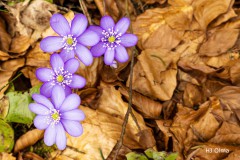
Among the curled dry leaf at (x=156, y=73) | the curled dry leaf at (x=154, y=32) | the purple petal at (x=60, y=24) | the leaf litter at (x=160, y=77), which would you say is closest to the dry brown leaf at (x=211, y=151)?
the leaf litter at (x=160, y=77)

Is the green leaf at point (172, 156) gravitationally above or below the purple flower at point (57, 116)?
below

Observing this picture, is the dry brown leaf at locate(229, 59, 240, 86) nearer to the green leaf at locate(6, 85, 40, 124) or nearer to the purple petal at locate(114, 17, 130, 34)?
the purple petal at locate(114, 17, 130, 34)

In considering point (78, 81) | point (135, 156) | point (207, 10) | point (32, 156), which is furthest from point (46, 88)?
point (207, 10)

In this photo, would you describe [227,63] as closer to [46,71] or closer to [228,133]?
[228,133]

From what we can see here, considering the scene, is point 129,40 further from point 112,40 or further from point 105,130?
A: point 105,130

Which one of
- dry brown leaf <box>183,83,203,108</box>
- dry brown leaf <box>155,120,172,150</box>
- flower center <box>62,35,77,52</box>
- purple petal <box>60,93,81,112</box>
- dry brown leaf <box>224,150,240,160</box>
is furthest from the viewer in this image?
dry brown leaf <box>183,83,203,108</box>

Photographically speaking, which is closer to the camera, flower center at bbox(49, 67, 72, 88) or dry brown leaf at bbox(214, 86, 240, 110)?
flower center at bbox(49, 67, 72, 88)

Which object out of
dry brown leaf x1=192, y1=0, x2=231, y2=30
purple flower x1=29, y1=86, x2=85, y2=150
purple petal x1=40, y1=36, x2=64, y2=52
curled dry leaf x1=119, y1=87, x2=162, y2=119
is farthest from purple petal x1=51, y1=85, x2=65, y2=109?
dry brown leaf x1=192, y1=0, x2=231, y2=30

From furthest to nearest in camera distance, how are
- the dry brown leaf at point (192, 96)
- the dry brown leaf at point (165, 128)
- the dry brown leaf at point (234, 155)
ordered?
1. the dry brown leaf at point (192, 96)
2. the dry brown leaf at point (165, 128)
3. the dry brown leaf at point (234, 155)

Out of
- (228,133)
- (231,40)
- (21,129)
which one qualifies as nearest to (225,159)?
(228,133)

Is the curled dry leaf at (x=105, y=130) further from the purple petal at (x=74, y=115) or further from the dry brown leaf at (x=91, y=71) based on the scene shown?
the purple petal at (x=74, y=115)
